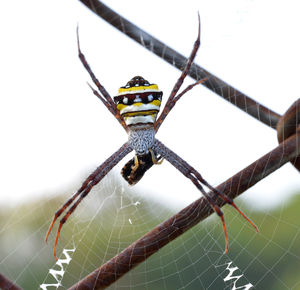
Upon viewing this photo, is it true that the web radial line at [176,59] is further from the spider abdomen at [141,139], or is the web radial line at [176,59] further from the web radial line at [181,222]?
the spider abdomen at [141,139]

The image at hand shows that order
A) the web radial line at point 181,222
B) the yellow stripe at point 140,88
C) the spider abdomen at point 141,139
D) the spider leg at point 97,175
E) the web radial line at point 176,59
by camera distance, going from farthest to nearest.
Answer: the spider leg at point 97,175
the spider abdomen at point 141,139
the yellow stripe at point 140,88
the web radial line at point 176,59
the web radial line at point 181,222

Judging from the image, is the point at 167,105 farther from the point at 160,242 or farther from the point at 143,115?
the point at 160,242

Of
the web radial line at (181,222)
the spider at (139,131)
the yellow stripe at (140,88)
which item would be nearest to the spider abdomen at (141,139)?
the spider at (139,131)

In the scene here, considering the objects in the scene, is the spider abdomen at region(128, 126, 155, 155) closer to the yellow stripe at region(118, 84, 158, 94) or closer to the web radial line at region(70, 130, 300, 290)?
→ the yellow stripe at region(118, 84, 158, 94)

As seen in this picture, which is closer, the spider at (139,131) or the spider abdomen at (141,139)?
the spider at (139,131)

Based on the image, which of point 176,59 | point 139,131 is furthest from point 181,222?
point 139,131

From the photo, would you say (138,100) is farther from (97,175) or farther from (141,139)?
(97,175)
